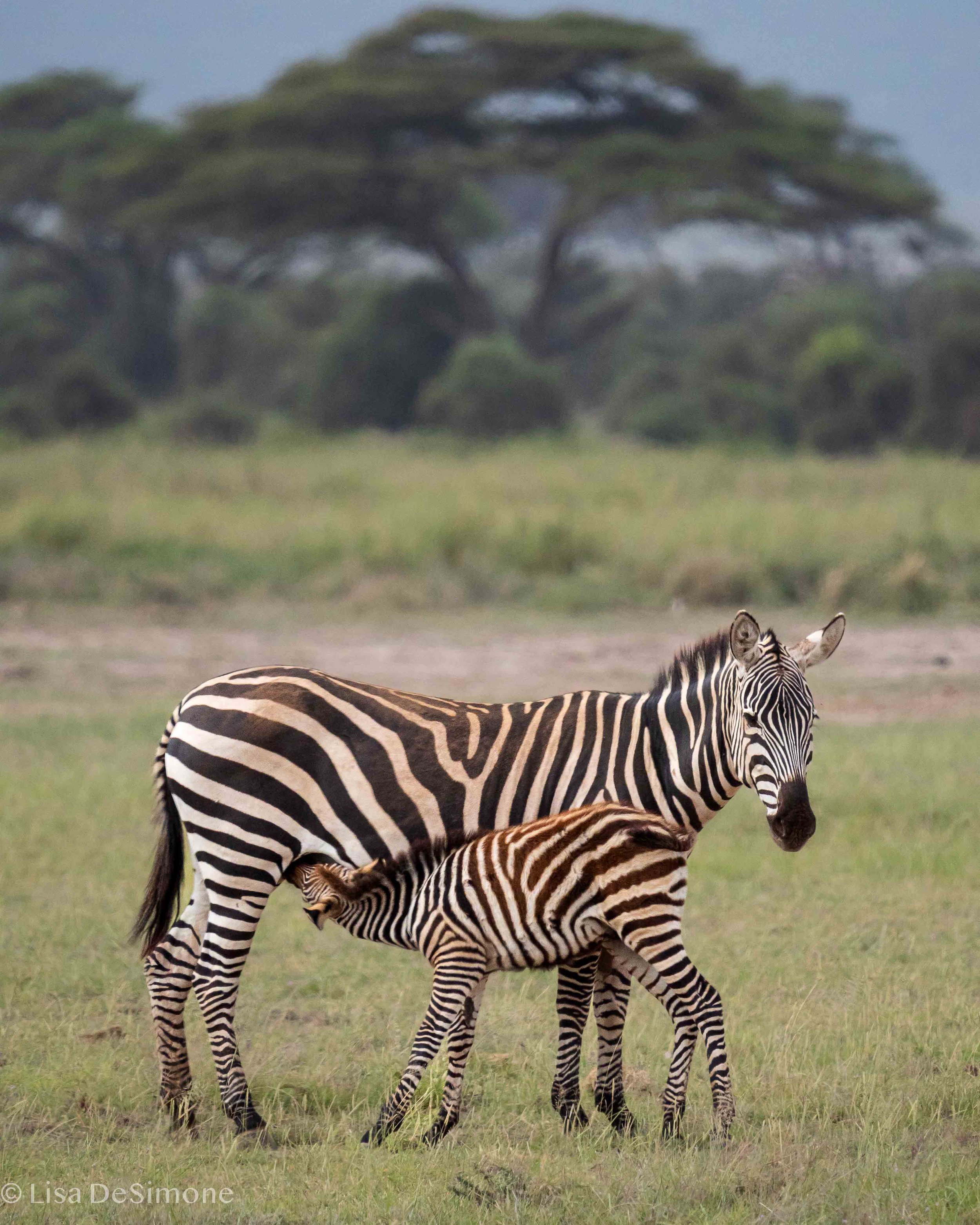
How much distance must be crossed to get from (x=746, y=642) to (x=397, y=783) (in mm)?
1114

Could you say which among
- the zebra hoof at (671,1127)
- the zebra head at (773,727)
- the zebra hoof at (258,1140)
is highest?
the zebra head at (773,727)

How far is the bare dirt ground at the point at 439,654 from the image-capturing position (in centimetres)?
1137

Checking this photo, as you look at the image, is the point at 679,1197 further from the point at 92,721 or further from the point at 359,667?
the point at 359,667

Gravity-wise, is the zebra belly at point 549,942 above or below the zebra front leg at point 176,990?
above

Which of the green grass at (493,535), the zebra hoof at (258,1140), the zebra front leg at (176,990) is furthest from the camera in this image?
the green grass at (493,535)

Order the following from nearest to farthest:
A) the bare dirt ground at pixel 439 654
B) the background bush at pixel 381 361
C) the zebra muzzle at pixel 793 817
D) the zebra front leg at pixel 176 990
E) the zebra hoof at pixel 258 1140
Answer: the zebra muzzle at pixel 793 817
the zebra hoof at pixel 258 1140
the zebra front leg at pixel 176 990
the bare dirt ground at pixel 439 654
the background bush at pixel 381 361

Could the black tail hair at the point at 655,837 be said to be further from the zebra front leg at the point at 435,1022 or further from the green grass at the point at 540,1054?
the green grass at the point at 540,1054

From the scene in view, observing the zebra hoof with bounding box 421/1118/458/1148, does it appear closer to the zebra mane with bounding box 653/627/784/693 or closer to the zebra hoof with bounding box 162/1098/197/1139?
the zebra hoof with bounding box 162/1098/197/1139

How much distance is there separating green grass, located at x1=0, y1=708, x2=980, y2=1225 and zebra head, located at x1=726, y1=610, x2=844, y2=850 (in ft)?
3.01

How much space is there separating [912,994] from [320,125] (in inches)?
1069

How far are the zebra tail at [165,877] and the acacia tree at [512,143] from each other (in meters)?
24.4

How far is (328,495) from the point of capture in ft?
63.9

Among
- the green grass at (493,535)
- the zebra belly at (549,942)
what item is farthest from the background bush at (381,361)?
the zebra belly at (549,942)

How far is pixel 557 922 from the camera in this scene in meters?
4.33
